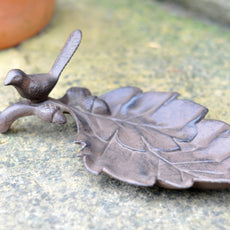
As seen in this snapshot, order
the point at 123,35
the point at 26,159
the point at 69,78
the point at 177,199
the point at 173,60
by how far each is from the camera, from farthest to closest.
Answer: the point at 123,35 → the point at 173,60 → the point at 69,78 → the point at 26,159 → the point at 177,199

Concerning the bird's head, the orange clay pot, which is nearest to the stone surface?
the orange clay pot

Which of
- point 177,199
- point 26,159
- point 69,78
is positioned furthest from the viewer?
point 69,78

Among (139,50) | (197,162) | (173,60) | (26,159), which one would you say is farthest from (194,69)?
(26,159)

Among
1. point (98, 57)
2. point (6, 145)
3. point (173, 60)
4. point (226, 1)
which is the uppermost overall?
point (226, 1)

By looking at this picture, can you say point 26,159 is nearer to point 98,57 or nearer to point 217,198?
point 217,198

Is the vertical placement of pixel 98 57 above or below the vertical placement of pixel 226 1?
below

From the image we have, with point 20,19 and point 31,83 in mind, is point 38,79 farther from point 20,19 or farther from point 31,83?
point 20,19

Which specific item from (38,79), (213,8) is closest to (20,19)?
(38,79)
